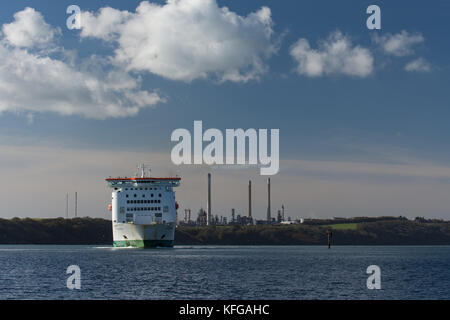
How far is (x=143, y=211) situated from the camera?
114438 mm

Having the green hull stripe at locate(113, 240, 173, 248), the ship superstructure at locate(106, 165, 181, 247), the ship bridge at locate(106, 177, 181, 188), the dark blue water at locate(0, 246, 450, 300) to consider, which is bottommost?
the green hull stripe at locate(113, 240, 173, 248)

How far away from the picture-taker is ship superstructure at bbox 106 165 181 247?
112312mm

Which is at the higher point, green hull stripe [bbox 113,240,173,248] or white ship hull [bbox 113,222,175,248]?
white ship hull [bbox 113,222,175,248]

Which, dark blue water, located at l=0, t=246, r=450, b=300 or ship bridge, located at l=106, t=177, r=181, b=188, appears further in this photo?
ship bridge, located at l=106, t=177, r=181, b=188

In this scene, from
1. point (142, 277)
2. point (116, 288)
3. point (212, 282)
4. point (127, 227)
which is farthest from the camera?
point (127, 227)

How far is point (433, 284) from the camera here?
5403cm

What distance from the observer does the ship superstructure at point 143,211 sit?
368ft

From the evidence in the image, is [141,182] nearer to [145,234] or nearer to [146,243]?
[145,234]

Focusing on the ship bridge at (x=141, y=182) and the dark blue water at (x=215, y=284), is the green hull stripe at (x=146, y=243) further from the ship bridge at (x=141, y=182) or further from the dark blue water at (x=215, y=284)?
the dark blue water at (x=215, y=284)

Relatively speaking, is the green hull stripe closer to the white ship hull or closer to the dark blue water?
the white ship hull

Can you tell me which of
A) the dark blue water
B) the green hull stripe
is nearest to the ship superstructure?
the green hull stripe
